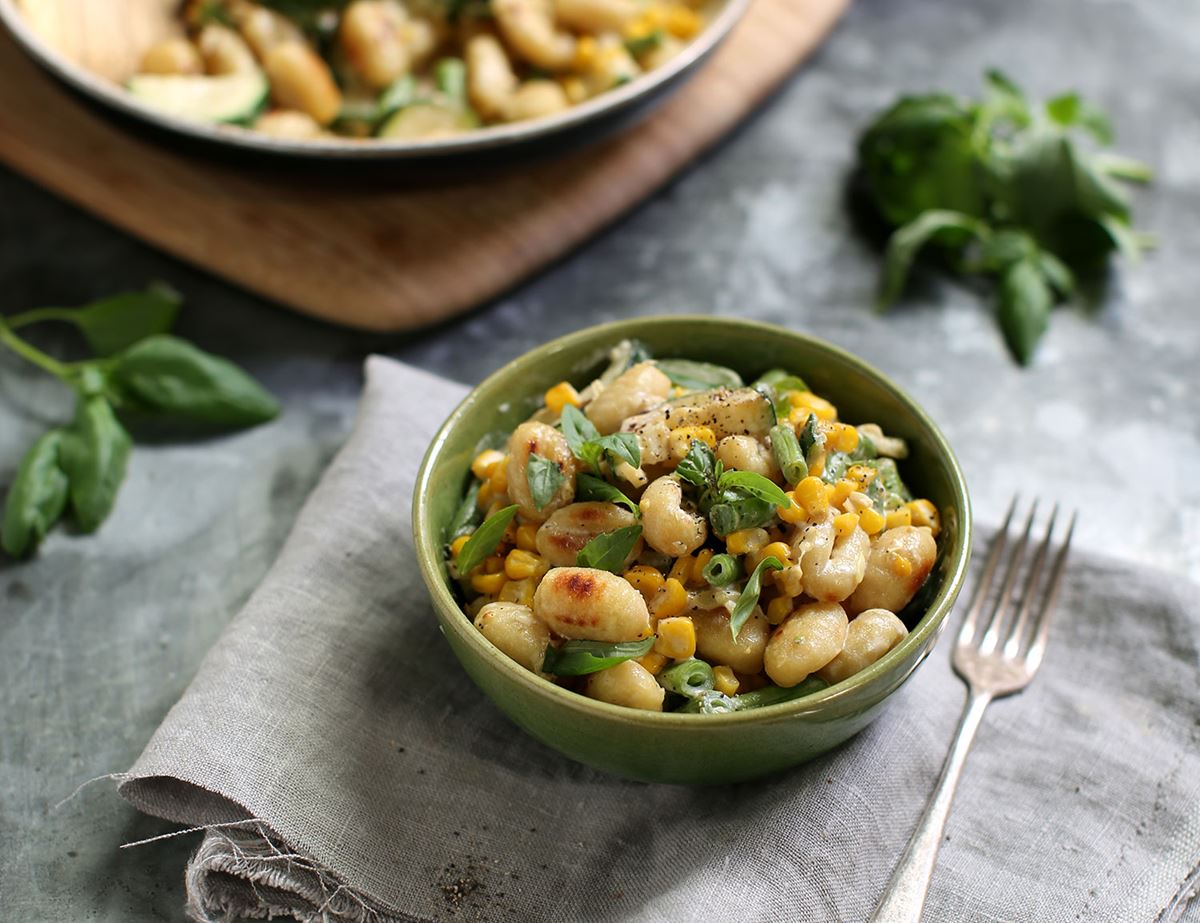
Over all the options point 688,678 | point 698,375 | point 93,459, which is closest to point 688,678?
point 688,678

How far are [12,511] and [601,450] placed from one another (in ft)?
3.64

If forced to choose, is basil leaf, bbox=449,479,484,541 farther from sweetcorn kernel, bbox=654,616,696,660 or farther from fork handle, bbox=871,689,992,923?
fork handle, bbox=871,689,992,923

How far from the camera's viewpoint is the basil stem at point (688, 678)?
1520mm

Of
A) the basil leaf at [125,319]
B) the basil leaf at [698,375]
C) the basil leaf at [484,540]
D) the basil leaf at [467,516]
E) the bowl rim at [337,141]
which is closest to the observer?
the basil leaf at [484,540]

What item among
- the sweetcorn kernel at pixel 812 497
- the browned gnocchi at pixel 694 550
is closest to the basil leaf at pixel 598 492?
the browned gnocchi at pixel 694 550

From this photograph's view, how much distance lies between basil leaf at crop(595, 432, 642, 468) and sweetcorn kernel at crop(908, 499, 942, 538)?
403mm

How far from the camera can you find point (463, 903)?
158cm

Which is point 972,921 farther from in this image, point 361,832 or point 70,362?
point 70,362

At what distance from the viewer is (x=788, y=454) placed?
5.31ft

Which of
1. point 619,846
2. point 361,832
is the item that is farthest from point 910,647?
point 361,832

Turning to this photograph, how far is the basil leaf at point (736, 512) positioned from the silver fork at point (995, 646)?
0.45 metres

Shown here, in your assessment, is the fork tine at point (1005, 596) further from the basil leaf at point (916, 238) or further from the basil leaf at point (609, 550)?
the basil leaf at point (916, 238)

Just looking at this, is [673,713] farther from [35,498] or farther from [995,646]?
[35,498]

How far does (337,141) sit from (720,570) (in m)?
1.25
